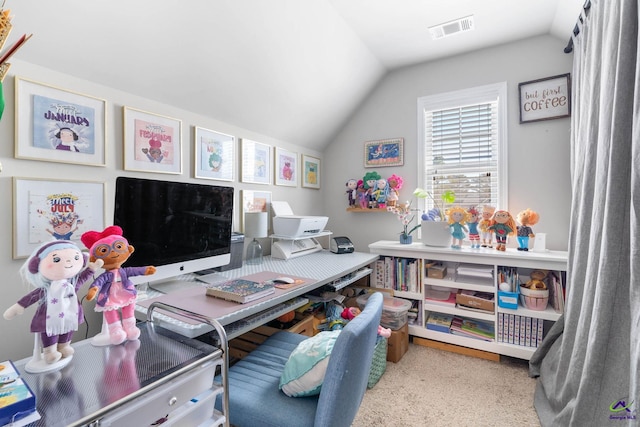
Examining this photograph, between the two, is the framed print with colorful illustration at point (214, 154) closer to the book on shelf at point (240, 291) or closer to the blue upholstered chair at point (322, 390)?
the book on shelf at point (240, 291)

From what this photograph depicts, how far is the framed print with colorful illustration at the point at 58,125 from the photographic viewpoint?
45.6 inches

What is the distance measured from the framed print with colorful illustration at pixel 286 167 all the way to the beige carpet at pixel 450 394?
1.72m

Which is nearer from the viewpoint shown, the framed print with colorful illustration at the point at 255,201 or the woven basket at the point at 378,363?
the woven basket at the point at 378,363

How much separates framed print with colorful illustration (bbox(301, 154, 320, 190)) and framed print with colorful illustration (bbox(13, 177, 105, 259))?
1.78 m

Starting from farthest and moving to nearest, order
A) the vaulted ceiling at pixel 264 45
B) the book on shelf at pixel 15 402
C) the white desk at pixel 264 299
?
the vaulted ceiling at pixel 264 45 → the white desk at pixel 264 299 → the book on shelf at pixel 15 402

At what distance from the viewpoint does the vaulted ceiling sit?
1.24 m

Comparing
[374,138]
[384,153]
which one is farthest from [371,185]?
[374,138]

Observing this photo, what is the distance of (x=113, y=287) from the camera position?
982 mm

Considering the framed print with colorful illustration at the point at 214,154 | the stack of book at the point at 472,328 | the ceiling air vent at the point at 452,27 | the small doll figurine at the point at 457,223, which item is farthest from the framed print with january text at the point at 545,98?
the framed print with colorful illustration at the point at 214,154

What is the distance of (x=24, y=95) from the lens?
3.80 ft

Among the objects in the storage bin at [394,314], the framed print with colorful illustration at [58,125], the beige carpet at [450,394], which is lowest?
the beige carpet at [450,394]

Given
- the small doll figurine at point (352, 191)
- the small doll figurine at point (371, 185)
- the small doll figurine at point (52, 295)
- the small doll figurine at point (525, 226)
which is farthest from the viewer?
the small doll figurine at point (352, 191)

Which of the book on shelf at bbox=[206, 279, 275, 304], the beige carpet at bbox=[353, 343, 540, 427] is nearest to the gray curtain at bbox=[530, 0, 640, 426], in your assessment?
the beige carpet at bbox=[353, 343, 540, 427]

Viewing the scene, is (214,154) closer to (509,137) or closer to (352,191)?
(352,191)
